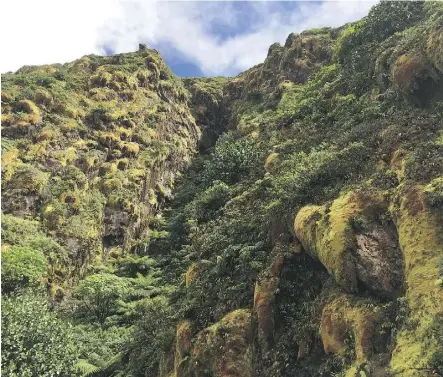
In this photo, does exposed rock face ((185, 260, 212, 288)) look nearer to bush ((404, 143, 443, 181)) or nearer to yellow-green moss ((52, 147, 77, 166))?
bush ((404, 143, 443, 181))

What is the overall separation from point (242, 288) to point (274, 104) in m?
37.3

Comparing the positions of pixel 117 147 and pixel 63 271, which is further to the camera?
pixel 117 147

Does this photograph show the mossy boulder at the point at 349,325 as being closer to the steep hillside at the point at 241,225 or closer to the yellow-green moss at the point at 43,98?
the steep hillside at the point at 241,225

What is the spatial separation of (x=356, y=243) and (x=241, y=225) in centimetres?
776

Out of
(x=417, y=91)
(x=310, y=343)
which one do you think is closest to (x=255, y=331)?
(x=310, y=343)

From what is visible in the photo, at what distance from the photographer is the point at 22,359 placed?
1681 centimetres

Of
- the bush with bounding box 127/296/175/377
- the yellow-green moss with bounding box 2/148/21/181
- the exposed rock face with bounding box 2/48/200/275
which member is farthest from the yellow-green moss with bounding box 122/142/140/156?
the bush with bounding box 127/296/175/377

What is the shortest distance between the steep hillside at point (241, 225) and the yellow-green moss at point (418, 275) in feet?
0.14

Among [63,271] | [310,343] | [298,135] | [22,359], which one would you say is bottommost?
[310,343]

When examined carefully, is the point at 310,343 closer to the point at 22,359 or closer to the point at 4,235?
the point at 22,359

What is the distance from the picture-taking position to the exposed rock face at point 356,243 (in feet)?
35.1

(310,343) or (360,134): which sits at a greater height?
(360,134)

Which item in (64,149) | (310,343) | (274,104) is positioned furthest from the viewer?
(274,104)

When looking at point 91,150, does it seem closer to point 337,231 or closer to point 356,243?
point 337,231
